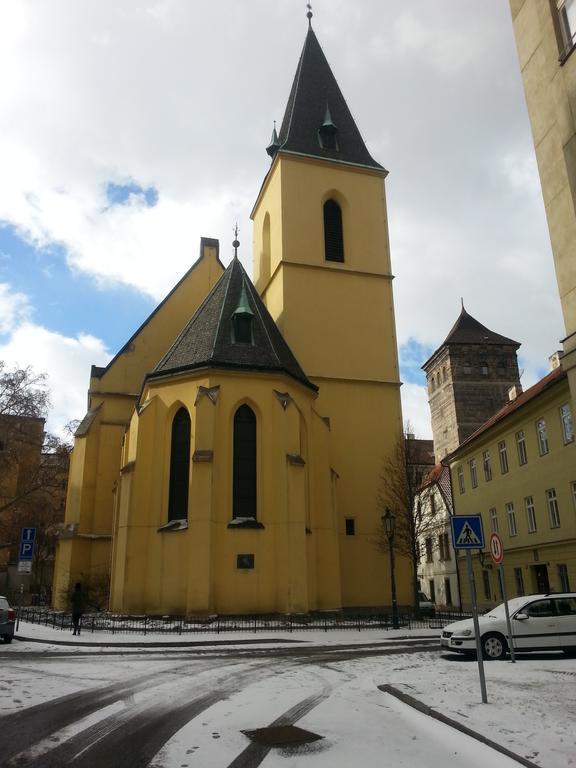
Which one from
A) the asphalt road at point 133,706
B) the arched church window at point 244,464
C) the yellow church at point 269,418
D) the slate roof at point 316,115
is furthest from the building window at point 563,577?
the slate roof at point 316,115

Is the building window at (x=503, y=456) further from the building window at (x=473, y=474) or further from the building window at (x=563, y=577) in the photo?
the building window at (x=563, y=577)

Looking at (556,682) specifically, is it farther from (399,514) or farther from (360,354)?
(360,354)

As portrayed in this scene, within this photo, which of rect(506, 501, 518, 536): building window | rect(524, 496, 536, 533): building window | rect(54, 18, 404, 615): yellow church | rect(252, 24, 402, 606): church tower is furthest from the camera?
rect(506, 501, 518, 536): building window

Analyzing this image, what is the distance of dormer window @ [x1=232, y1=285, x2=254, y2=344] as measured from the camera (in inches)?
Answer: 988

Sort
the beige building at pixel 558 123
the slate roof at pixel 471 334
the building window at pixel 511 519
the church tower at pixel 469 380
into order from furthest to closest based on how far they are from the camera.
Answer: the slate roof at pixel 471 334 < the church tower at pixel 469 380 < the building window at pixel 511 519 < the beige building at pixel 558 123

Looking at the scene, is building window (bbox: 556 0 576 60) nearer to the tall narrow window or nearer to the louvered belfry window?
the tall narrow window

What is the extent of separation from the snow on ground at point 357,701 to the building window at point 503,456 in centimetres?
1782

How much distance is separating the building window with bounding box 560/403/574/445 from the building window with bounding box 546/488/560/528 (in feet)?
8.23

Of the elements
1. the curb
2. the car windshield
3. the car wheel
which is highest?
the car windshield

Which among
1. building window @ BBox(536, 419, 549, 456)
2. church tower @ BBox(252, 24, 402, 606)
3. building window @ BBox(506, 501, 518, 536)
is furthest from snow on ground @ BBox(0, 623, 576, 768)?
building window @ BBox(506, 501, 518, 536)

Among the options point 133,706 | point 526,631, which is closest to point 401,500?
point 526,631

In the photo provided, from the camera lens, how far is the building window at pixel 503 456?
30625 mm

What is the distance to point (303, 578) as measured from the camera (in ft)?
69.6

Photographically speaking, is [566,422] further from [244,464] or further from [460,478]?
[460,478]
